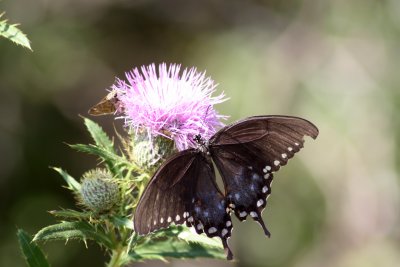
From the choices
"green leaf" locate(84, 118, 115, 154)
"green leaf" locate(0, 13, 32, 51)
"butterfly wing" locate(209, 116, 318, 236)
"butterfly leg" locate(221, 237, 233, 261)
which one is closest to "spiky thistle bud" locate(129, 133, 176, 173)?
"green leaf" locate(84, 118, 115, 154)

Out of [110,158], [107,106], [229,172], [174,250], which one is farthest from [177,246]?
[107,106]

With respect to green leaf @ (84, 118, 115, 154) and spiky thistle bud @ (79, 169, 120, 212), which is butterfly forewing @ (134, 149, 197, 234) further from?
green leaf @ (84, 118, 115, 154)

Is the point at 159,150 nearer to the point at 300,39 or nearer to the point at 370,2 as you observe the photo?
the point at 300,39

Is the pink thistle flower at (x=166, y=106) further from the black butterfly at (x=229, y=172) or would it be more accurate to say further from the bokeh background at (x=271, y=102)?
the bokeh background at (x=271, y=102)

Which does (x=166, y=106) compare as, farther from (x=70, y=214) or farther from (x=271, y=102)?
(x=271, y=102)

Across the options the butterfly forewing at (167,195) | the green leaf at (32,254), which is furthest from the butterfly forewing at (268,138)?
the green leaf at (32,254)

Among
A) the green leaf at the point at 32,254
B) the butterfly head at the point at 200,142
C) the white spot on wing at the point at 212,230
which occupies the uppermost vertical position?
the butterfly head at the point at 200,142

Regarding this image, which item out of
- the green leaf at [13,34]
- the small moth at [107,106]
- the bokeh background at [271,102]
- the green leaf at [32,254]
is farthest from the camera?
the bokeh background at [271,102]
